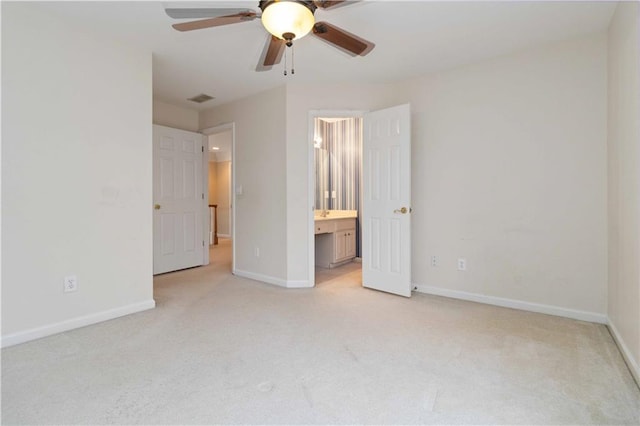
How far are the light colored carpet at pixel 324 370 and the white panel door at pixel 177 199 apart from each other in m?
1.75

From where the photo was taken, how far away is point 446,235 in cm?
338

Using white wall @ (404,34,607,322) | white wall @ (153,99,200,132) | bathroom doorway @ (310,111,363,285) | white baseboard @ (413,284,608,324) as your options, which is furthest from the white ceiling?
white baseboard @ (413,284,608,324)

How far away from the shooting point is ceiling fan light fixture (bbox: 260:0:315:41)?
68.3 inches

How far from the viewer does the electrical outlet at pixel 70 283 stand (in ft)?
8.12

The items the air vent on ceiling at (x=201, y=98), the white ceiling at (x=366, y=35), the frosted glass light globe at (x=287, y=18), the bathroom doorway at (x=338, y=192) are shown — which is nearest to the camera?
the frosted glass light globe at (x=287, y=18)

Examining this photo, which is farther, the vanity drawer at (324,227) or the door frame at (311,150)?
the vanity drawer at (324,227)

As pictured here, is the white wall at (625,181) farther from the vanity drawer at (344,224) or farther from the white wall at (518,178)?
the vanity drawer at (344,224)

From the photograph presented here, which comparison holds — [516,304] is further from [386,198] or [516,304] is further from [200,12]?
[200,12]

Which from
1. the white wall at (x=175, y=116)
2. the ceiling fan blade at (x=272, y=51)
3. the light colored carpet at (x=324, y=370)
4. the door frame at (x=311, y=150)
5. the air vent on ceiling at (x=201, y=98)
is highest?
the air vent on ceiling at (x=201, y=98)

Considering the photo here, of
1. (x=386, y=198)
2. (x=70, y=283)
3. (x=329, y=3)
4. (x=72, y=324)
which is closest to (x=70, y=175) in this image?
(x=70, y=283)

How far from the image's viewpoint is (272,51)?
228 cm

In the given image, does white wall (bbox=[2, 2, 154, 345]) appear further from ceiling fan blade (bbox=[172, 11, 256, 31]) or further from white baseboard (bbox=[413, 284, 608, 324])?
white baseboard (bbox=[413, 284, 608, 324])

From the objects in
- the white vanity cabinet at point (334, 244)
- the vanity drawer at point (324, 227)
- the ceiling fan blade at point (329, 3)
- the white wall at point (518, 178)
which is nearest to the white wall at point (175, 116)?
the vanity drawer at point (324, 227)

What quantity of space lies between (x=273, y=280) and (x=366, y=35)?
274cm
